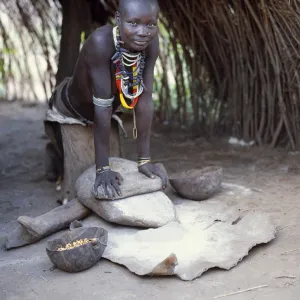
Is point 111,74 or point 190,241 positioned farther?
point 111,74

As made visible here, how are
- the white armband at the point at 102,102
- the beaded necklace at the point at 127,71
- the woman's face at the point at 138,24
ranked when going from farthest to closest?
the white armband at the point at 102,102 < the beaded necklace at the point at 127,71 < the woman's face at the point at 138,24

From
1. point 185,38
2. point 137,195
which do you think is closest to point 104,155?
point 137,195

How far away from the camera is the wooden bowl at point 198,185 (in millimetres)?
3344

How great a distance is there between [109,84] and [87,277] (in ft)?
3.41

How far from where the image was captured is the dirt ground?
7.98 feet

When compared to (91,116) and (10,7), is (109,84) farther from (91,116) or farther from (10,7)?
(10,7)

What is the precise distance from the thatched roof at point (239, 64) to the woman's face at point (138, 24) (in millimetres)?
1363

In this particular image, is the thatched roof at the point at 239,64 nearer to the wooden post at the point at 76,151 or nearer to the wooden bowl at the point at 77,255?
the wooden post at the point at 76,151

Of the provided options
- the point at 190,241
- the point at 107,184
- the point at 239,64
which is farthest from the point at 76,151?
the point at 239,64

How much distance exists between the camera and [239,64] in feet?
14.8

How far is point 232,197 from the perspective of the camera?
348 centimetres

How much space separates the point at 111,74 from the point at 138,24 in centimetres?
39

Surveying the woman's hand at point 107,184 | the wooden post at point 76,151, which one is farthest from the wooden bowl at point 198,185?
the wooden post at point 76,151

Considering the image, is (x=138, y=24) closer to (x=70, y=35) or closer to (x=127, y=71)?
(x=127, y=71)
